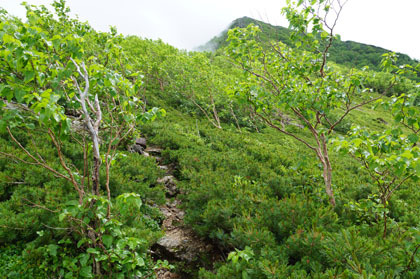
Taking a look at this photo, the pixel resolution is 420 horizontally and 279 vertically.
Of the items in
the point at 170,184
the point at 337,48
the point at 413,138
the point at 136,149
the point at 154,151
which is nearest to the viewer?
the point at 413,138

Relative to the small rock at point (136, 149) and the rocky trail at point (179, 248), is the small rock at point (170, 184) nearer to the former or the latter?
the rocky trail at point (179, 248)

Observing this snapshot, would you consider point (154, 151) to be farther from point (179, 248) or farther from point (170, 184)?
point (179, 248)

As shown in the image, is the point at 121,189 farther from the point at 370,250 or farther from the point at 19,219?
the point at 370,250

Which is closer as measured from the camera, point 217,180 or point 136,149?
point 217,180

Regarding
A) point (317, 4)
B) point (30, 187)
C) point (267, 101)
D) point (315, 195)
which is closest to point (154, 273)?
point (30, 187)

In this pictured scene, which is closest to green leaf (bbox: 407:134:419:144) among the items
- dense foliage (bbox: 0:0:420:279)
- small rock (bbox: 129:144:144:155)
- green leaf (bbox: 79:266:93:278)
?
dense foliage (bbox: 0:0:420:279)

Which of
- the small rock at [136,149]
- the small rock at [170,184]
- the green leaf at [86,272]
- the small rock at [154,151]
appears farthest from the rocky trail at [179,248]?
the small rock at [154,151]

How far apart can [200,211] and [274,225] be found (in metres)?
2.03

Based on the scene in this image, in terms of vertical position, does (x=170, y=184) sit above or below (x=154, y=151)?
below

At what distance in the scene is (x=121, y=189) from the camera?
602cm

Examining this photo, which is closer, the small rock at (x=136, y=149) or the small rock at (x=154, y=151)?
the small rock at (x=136, y=149)

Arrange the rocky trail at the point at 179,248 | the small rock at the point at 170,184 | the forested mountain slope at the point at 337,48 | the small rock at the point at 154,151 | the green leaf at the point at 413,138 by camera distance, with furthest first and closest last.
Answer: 1. the small rock at the point at 154,151
2. the small rock at the point at 170,184
3. the forested mountain slope at the point at 337,48
4. the rocky trail at the point at 179,248
5. the green leaf at the point at 413,138

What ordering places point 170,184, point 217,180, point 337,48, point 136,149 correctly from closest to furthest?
point 337,48 < point 217,180 < point 170,184 < point 136,149

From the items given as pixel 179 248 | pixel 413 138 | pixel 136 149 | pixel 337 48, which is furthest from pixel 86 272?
pixel 136 149
